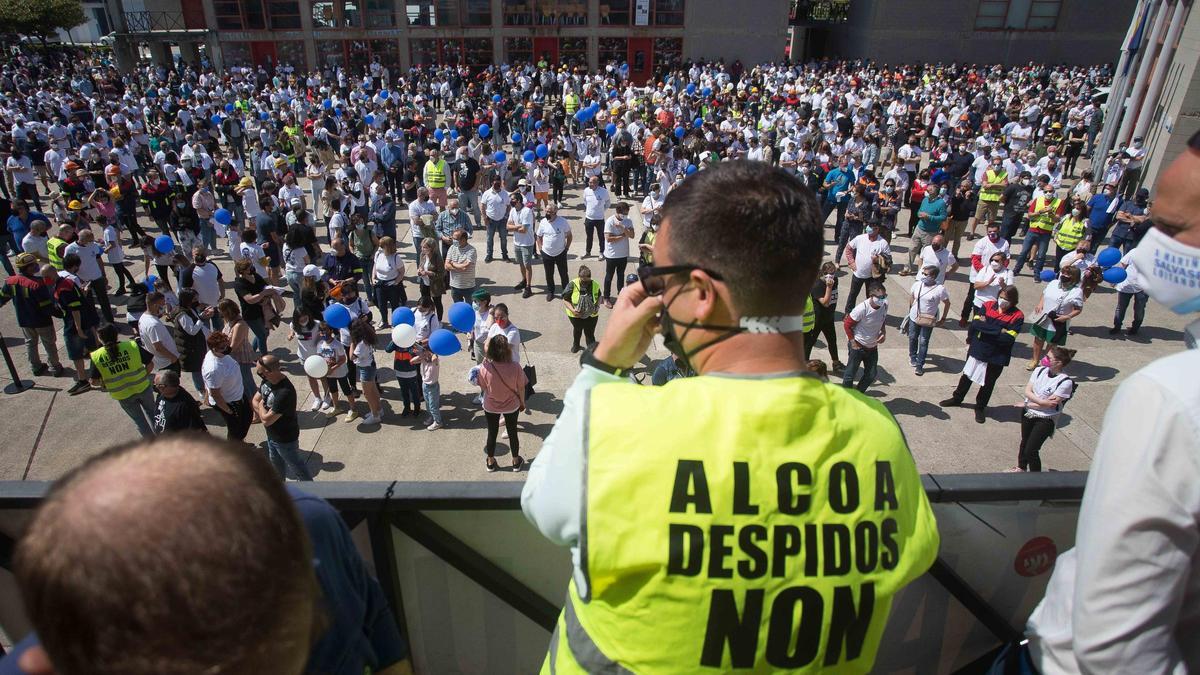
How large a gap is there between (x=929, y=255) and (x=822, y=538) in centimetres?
947

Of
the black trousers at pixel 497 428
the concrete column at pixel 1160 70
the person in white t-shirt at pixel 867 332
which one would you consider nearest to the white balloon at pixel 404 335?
the black trousers at pixel 497 428

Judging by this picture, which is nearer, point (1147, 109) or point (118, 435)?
point (118, 435)

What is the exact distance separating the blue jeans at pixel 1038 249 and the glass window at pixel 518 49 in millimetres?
30471

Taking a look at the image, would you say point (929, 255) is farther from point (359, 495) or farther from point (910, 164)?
point (359, 495)

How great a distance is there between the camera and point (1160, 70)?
56.3ft

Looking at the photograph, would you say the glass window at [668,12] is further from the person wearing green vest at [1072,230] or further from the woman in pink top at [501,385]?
the woman in pink top at [501,385]

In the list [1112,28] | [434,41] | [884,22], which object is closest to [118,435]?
[434,41]

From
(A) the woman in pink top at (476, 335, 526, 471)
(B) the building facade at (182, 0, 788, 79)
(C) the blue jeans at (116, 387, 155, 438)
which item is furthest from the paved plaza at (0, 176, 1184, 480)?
(B) the building facade at (182, 0, 788, 79)

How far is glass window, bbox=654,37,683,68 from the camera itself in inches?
1471

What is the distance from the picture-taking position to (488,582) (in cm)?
225

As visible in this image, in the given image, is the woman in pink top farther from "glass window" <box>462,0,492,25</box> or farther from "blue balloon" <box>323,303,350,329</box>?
"glass window" <box>462,0,492,25</box>

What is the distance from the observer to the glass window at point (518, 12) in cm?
3662

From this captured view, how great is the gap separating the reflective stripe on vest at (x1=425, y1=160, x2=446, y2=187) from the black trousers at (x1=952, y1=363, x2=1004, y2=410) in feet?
34.4

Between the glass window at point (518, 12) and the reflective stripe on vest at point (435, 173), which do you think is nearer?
the reflective stripe on vest at point (435, 173)
